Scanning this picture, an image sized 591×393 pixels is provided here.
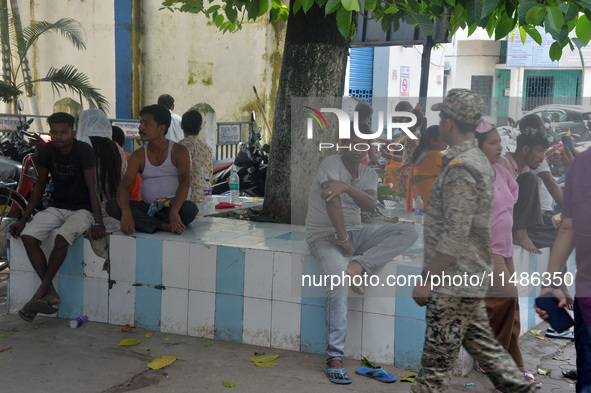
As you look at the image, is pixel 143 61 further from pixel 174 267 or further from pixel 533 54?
pixel 533 54

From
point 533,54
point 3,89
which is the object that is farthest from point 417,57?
point 3,89

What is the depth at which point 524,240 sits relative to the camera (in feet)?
16.2

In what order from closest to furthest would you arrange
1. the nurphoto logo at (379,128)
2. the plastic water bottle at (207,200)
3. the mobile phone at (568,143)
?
the nurphoto logo at (379,128) → the mobile phone at (568,143) → the plastic water bottle at (207,200)

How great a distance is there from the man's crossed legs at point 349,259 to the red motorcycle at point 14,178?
8.94ft

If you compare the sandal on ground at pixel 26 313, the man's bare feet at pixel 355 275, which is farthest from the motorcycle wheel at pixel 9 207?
the man's bare feet at pixel 355 275

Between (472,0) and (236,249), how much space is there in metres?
2.34

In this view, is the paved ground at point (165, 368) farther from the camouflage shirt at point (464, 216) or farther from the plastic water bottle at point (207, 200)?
the plastic water bottle at point (207, 200)

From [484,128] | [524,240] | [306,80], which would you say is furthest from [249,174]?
[484,128]

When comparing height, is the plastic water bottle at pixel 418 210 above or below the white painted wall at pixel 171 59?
below

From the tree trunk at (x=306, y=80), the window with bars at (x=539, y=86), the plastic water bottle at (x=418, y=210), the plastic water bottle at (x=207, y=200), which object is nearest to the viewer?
the plastic water bottle at (x=418, y=210)

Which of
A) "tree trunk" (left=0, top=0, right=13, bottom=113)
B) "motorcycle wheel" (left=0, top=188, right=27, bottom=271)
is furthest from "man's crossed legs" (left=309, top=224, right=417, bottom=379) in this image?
"tree trunk" (left=0, top=0, right=13, bottom=113)

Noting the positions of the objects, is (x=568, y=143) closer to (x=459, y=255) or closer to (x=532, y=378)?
(x=532, y=378)

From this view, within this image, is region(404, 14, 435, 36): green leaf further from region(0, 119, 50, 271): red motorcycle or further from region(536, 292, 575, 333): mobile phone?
region(0, 119, 50, 271): red motorcycle

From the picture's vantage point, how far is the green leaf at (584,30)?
3809 millimetres
